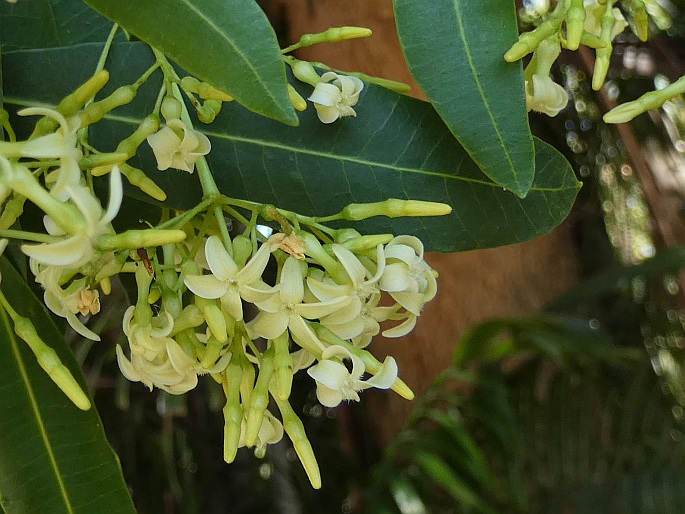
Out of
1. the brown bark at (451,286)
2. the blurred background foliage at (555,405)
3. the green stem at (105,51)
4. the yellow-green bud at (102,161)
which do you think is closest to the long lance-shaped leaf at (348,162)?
the green stem at (105,51)

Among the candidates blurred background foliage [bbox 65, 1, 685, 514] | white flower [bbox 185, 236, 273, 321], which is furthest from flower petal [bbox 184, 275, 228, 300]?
blurred background foliage [bbox 65, 1, 685, 514]

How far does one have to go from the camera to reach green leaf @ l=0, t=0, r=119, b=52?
0.53 m

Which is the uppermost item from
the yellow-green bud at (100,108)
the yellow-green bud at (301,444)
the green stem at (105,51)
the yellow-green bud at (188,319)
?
the yellow-green bud at (100,108)

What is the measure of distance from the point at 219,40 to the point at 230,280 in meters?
0.13

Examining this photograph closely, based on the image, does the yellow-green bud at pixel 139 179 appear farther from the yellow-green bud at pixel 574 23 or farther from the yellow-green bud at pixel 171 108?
the yellow-green bud at pixel 574 23

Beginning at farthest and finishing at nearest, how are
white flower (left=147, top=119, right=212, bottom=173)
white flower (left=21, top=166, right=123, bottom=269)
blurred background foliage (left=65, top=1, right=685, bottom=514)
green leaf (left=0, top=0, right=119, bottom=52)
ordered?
blurred background foliage (left=65, top=1, right=685, bottom=514) < green leaf (left=0, top=0, right=119, bottom=52) < white flower (left=147, top=119, right=212, bottom=173) < white flower (left=21, top=166, right=123, bottom=269)

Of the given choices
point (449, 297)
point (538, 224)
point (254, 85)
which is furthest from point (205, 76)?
point (449, 297)

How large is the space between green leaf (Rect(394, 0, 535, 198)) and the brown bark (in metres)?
0.89

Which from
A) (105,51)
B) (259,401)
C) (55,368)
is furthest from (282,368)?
(105,51)

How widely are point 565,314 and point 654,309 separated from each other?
26 cm

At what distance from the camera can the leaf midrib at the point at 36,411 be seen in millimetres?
485

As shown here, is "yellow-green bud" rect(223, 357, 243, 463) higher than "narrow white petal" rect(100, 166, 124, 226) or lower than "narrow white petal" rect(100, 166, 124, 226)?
lower

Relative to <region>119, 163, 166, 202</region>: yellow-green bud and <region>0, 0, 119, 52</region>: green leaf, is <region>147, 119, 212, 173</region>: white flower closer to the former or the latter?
<region>119, 163, 166, 202</region>: yellow-green bud

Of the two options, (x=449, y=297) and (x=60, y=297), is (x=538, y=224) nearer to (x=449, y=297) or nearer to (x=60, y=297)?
(x=60, y=297)
